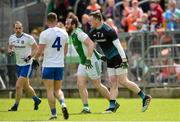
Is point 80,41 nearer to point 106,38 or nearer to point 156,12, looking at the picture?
point 106,38

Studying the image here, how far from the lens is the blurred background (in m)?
27.5

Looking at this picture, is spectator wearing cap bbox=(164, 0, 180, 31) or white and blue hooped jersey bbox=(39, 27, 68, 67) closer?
white and blue hooped jersey bbox=(39, 27, 68, 67)

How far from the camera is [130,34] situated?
92.4ft

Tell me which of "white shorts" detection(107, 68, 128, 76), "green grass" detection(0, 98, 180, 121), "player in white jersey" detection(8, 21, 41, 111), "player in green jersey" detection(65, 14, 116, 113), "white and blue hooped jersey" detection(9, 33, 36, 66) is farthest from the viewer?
"white and blue hooped jersey" detection(9, 33, 36, 66)

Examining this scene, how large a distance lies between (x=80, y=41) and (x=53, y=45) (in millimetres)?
2390

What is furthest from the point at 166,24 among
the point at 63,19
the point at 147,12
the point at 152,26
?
the point at 63,19

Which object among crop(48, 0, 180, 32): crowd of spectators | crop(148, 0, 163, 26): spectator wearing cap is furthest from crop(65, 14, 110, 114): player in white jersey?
crop(148, 0, 163, 26): spectator wearing cap

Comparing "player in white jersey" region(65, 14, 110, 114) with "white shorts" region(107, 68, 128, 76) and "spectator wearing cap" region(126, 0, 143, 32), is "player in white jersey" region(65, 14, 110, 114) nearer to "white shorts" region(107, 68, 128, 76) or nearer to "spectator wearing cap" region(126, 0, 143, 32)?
"white shorts" region(107, 68, 128, 76)

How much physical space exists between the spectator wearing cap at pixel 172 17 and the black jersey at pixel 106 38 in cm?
801

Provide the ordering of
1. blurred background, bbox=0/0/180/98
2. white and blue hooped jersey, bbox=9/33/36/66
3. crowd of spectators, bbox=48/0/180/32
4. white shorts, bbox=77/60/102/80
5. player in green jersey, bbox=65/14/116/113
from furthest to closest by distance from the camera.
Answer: crowd of spectators, bbox=48/0/180/32 < blurred background, bbox=0/0/180/98 < white and blue hooped jersey, bbox=9/33/36/66 < white shorts, bbox=77/60/102/80 < player in green jersey, bbox=65/14/116/113

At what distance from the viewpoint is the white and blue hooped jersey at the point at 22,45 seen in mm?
23234

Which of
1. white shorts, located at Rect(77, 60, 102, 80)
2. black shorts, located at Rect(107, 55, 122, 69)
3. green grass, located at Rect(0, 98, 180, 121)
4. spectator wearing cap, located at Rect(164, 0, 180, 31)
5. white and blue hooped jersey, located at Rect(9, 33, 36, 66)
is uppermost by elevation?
A: spectator wearing cap, located at Rect(164, 0, 180, 31)

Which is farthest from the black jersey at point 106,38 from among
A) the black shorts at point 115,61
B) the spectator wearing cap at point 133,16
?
the spectator wearing cap at point 133,16

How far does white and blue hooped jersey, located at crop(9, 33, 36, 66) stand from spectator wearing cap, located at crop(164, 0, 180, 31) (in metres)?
6.81
